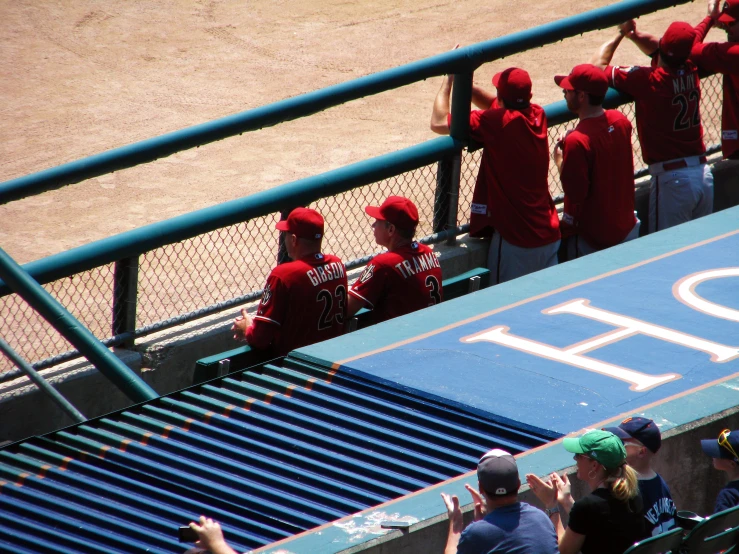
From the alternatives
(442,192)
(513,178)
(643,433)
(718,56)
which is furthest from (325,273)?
(718,56)

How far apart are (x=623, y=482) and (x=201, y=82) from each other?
10.4 meters

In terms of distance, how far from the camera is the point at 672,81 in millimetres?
7816

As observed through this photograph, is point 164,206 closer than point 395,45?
Yes

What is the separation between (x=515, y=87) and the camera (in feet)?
23.6

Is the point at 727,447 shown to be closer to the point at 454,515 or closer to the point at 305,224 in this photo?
the point at 454,515

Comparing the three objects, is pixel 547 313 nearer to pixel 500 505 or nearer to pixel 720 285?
pixel 720 285

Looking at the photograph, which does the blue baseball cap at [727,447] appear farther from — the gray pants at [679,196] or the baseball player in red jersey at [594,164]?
the gray pants at [679,196]

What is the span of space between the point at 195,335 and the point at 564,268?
210 cm

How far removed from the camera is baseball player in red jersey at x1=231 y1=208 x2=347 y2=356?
20.1 ft

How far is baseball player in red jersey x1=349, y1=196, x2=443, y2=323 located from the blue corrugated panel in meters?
0.64

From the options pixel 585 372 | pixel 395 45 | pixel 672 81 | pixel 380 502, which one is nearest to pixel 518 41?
pixel 672 81

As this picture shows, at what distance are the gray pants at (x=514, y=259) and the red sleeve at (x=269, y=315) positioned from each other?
1.83 metres

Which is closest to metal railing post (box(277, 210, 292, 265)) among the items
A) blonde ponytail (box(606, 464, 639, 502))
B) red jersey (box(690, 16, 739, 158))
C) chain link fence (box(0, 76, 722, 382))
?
chain link fence (box(0, 76, 722, 382))

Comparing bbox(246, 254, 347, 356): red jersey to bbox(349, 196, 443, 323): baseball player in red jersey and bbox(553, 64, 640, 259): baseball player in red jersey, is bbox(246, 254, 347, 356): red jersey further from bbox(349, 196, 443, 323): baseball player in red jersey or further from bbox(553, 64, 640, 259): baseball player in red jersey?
bbox(553, 64, 640, 259): baseball player in red jersey
